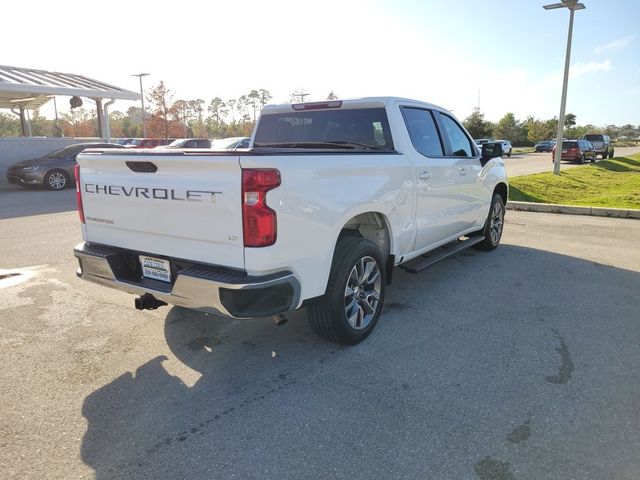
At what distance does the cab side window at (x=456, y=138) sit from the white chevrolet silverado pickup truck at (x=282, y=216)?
0.51 m

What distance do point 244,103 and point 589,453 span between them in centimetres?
9061

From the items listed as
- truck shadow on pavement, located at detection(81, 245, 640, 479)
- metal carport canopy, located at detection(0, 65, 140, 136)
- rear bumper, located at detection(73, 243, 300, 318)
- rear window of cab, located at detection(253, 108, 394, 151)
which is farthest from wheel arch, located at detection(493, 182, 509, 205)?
metal carport canopy, located at detection(0, 65, 140, 136)

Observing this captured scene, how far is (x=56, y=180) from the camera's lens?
50.5ft

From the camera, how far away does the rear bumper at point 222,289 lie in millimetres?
2896

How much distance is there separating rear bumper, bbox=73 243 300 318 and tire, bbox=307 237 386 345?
0.46m

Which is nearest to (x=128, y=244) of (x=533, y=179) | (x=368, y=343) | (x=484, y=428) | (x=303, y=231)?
(x=303, y=231)

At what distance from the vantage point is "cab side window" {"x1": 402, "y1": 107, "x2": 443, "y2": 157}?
474cm

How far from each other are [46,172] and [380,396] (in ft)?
50.6

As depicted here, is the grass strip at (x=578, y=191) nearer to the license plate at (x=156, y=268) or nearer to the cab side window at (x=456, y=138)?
the cab side window at (x=456, y=138)

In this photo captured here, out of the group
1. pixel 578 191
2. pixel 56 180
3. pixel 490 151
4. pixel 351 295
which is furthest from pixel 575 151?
pixel 351 295

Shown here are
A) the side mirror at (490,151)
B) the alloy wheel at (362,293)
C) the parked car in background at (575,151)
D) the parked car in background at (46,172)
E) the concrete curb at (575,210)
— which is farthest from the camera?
the parked car in background at (575,151)

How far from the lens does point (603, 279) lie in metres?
5.59

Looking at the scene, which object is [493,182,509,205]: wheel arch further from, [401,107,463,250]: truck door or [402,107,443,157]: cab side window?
[402,107,443,157]: cab side window

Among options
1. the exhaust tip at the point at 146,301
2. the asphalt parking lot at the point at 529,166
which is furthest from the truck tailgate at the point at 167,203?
the asphalt parking lot at the point at 529,166
